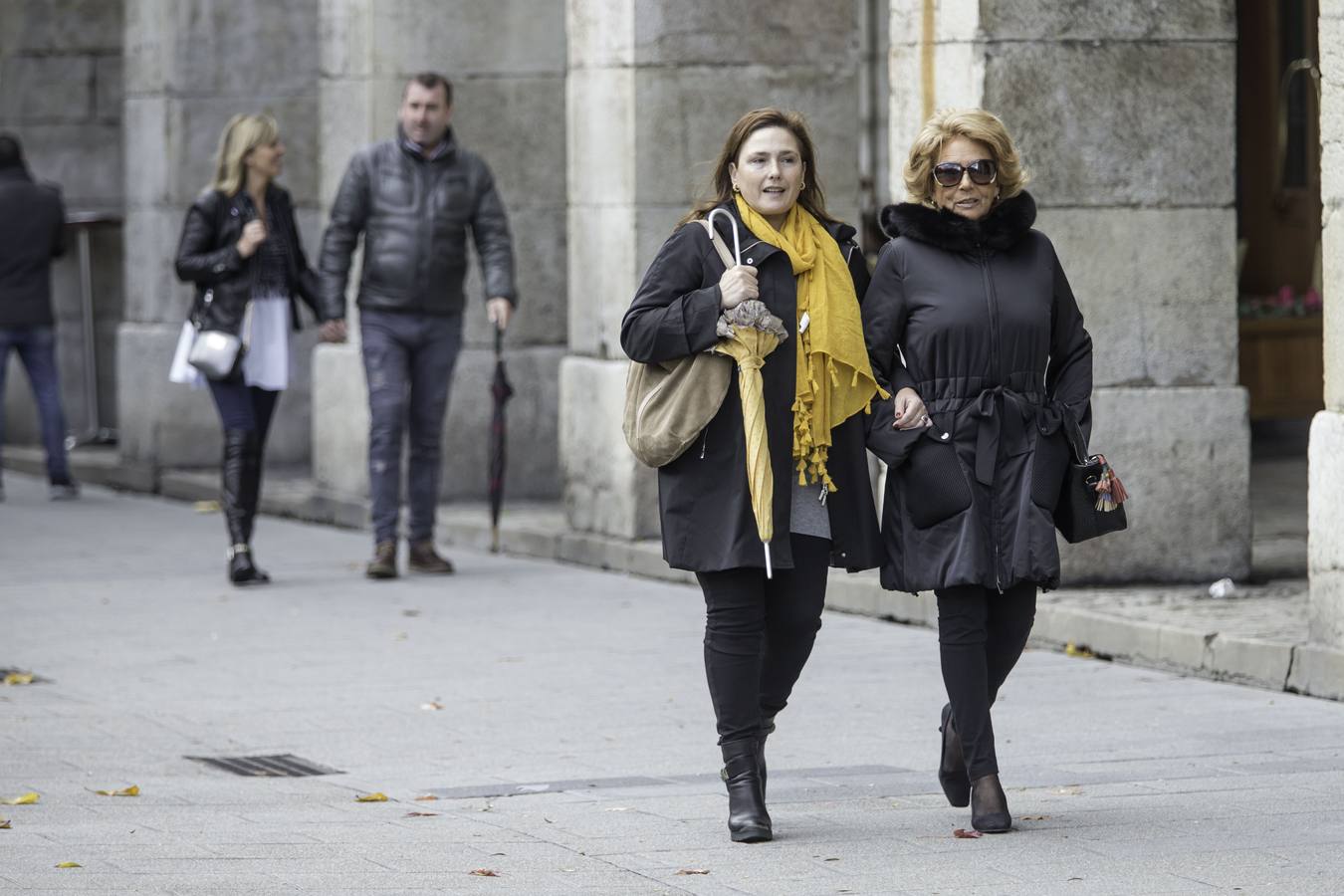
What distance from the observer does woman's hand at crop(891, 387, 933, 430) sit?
6.41 m

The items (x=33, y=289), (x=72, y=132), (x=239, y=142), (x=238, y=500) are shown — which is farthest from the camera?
(x=72, y=132)

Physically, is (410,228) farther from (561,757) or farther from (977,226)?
(977,226)

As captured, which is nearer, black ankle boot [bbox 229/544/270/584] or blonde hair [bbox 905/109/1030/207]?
blonde hair [bbox 905/109/1030/207]

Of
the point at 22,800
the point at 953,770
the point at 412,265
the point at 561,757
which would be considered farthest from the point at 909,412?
the point at 412,265

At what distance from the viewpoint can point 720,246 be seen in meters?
6.44

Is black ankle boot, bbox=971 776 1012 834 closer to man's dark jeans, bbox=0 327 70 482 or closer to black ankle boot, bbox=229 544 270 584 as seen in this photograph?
black ankle boot, bbox=229 544 270 584

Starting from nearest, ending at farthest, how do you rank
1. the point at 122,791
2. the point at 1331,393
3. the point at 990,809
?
the point at 990,809 < the point at 122,791 < the point at 1331,393

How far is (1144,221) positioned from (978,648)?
4.41m

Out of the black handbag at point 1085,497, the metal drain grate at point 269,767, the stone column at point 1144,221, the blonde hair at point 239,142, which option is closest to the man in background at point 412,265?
the blonde hair at point 239,142

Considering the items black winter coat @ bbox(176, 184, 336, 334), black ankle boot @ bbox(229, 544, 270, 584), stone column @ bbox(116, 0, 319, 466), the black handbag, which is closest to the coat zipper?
the black handbag

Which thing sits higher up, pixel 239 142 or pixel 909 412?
pixel 239 142

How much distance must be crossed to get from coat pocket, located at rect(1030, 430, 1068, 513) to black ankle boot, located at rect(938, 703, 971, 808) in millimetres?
548

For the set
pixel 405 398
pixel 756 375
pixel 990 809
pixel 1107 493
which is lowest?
pixel 990 809

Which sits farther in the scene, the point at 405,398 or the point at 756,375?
the point at 405,398
